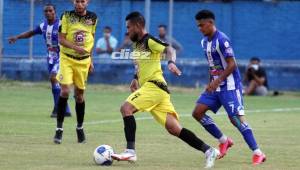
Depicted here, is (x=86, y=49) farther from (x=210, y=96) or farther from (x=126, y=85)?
(x=126, y=85)

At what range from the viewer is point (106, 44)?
102 feet

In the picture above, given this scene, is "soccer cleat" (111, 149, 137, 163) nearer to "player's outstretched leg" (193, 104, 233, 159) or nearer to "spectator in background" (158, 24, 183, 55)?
"player's outstretched leg" (193, 104, 233, 159)

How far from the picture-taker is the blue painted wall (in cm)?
3125

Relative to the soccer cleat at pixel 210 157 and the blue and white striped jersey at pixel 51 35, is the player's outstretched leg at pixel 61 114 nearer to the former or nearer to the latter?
the soccer cleat at pixel 210 157

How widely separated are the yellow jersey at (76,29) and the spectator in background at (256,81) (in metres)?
13.9

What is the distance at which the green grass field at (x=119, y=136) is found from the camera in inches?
515

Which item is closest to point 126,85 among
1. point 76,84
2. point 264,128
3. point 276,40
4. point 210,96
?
point 276,40

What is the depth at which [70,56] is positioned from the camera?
623 inches

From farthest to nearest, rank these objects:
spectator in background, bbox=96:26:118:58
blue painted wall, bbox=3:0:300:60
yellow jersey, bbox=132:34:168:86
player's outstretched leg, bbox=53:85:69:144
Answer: blue painted wall, bbox=3:0:300:60, spectator in background, bbox=96:26:118:58, player's outstretched leg, bbox=53:85:69:144, yellow jersey, bbox=132:34:168:86

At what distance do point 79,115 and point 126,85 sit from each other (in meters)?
14.6

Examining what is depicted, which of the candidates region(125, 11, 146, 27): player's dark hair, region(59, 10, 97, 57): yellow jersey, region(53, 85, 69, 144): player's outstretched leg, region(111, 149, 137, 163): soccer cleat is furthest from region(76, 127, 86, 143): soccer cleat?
Answer: region(125, 11, 146, 27): player's dark hair

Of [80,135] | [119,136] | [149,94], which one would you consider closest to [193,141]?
[149,94]

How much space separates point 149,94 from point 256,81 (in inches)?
657

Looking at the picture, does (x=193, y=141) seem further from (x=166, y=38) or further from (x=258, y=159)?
(x=166, y=38)
